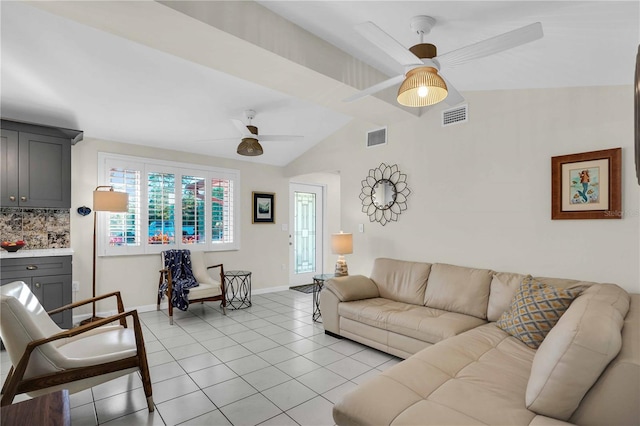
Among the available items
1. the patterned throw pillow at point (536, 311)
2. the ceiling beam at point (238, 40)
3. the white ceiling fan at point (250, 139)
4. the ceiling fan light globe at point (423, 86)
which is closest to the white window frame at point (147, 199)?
the white ceiling fan at point (250, 139)

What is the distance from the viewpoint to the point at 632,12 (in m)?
1.83

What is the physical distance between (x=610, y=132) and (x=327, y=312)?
3070mm

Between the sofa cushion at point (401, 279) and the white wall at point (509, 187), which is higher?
the white wall at point (509, 187)

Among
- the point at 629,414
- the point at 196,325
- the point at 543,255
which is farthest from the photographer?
the point at 196,325

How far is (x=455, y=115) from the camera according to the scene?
363cm

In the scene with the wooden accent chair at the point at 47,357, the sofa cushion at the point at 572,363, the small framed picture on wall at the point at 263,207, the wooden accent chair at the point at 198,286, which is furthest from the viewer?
the small framed picture on wall at the point at 263,207

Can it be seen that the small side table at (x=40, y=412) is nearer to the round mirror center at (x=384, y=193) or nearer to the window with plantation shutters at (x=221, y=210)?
the round mirror center at (x=384, y=193)

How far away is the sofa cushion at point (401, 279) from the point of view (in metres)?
3.55

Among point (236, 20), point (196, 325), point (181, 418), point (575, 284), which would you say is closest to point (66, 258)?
point (196, 325)

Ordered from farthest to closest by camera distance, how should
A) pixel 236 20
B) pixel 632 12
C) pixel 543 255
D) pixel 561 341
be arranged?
pixel 543 255, pixel 236 20, pixel 632 12, pixel 561 341

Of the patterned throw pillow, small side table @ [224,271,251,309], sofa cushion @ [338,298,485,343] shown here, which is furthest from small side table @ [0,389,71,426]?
small side table @ [224,271,251,309]

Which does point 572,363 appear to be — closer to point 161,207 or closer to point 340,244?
point 340,244

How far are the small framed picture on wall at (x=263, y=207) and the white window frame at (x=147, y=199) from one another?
0.31m

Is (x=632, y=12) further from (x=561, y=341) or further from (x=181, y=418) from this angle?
(x=181, y=418)
